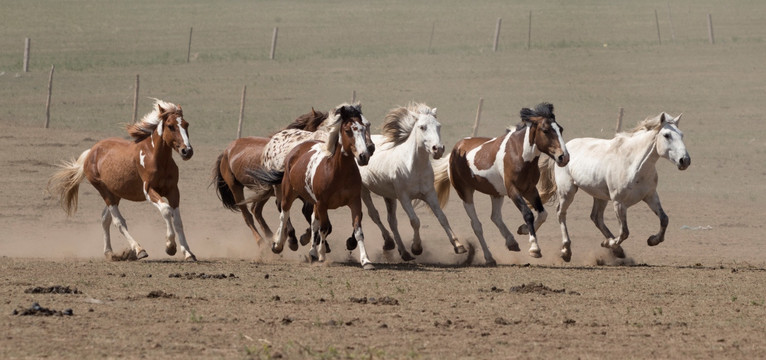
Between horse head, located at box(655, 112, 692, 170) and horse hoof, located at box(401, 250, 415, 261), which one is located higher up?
horse head, located at box(655, 112, 692, 170)

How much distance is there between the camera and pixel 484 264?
14.0 metres

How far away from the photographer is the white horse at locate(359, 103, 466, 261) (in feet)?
43.6

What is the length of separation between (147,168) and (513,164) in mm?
3970

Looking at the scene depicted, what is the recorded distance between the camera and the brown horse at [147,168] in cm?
1320

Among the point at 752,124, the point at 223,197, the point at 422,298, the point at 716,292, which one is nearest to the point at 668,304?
the point at 716,292

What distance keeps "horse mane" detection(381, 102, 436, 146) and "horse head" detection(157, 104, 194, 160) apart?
224 centimetres

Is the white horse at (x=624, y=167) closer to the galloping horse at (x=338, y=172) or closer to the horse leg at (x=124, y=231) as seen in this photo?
the galloping horse at (x=338, y=172)

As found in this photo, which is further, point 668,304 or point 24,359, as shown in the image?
point 668,304

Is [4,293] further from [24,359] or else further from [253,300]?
[24,359]

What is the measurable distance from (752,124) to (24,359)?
23.2 m

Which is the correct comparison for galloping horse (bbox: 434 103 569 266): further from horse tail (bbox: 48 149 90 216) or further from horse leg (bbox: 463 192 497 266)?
horse tail (bbox: 48 149 90 216)

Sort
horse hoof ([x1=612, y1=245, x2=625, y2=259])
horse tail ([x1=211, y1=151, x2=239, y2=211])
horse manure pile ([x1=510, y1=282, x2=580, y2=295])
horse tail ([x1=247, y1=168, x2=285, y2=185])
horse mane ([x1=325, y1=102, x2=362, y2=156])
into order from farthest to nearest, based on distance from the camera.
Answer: horse tail ([x1=211, y1=151, x2=239, y2=211]) → horse hoof ([x1=612, y1=245, x2=625, y2=259]) → horse tail ([x1=247, y1=168, x2=285, y2=185]) → horse mane ([x1=325, y1=102, x2=362, y2=156]) → horse manure pile ([x1=510, y1=282, x2=580, y2=295])

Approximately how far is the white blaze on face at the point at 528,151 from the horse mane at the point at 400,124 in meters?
1.14

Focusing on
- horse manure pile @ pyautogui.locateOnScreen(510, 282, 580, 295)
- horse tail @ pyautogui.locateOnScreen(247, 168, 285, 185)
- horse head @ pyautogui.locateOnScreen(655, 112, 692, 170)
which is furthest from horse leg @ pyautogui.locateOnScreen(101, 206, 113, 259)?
horse head @ pyautogui.locateOnScreen(655, 112, 692, 170)
